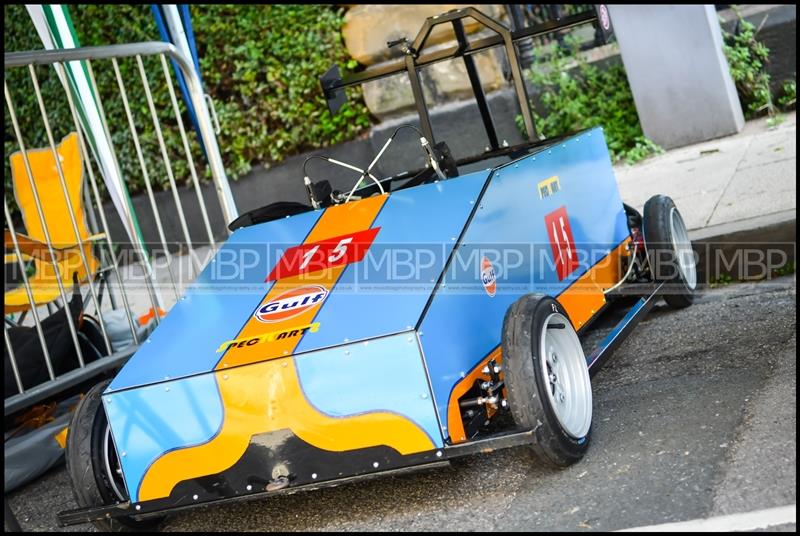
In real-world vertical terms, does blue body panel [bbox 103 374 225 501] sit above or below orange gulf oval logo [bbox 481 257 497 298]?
below

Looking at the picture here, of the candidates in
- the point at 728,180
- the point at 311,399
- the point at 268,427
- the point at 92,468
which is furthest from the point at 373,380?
the point at 728,180

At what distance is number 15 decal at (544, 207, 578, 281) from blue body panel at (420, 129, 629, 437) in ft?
0.11

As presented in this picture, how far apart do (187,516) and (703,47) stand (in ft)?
18.9

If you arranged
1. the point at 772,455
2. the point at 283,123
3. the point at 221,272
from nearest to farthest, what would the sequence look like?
the point at 772,455, the point at 221,272, the point at 283,123

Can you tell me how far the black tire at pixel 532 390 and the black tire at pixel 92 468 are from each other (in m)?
1.44

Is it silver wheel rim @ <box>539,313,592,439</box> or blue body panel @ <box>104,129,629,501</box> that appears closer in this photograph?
blue body panel @ <box>104,129,629,501</box>

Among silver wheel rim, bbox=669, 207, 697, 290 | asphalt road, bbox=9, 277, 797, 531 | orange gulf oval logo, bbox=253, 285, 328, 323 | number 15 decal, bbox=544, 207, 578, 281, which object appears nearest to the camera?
asphalt road, bbox=9, 277, 797, 531

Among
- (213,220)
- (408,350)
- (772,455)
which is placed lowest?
(772,455)

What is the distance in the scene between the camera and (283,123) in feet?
30.6

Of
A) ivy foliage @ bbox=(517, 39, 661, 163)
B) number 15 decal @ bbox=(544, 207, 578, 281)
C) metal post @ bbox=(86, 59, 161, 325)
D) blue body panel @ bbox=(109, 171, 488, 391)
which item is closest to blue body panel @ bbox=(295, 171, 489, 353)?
blue body panel @ bbox=(109, 171, 488, 391)

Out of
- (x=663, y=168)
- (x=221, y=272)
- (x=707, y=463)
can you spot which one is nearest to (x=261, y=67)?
(x=663, y=168)

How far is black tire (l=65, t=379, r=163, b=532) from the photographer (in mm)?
3523

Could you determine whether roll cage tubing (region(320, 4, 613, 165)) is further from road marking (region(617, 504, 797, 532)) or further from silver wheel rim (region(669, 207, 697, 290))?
road marking (region(617, 504, 797, 532))

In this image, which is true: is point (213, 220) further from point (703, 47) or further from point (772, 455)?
point (772, 455)
